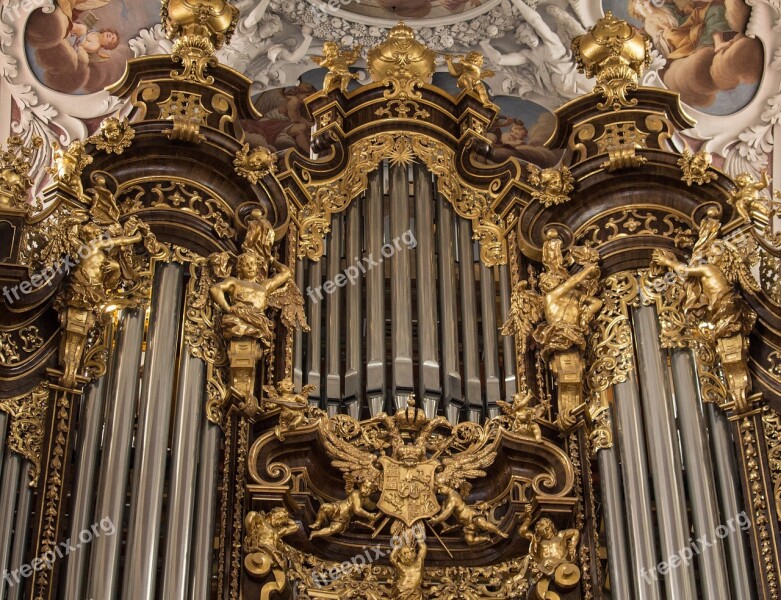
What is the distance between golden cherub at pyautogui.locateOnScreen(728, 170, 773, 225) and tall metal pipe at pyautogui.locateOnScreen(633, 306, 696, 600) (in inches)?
44.1

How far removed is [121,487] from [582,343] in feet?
12.0

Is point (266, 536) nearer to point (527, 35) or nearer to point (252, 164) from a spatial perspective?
point (252, 164)

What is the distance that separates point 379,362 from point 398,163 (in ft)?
7.25

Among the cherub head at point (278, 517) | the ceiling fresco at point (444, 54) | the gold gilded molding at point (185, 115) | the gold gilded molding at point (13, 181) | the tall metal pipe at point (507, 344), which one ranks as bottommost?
the cherub head at point (278, 517)

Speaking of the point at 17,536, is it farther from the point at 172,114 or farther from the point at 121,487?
the point at 172,114

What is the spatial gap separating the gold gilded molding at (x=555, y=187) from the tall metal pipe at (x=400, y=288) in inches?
45.0

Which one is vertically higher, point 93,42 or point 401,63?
point 93,42

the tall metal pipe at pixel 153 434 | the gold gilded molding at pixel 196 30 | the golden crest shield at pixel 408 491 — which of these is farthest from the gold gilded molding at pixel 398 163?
the golden crest shield at pixel 408 491

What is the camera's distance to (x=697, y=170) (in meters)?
12.6

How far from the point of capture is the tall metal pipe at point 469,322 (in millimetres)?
12008

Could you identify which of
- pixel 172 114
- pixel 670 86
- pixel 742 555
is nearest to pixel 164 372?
pixel 172 114

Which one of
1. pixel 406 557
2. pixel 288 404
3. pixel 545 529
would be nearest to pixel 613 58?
pixel 288 404

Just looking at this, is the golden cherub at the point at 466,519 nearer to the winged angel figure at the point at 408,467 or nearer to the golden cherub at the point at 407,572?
the winged angel figure at the point at 408,467

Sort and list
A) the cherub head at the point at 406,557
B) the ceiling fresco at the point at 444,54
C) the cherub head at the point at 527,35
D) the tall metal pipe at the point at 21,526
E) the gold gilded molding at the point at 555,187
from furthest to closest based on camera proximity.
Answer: the cherub head at the point at 527,35 < the ceiling fresco at the point at 444,54 < the gold gilded molding at the point at 555,187 < the cherub head at the point at 406,557 < the tall metal pipe at the point at 21,526
